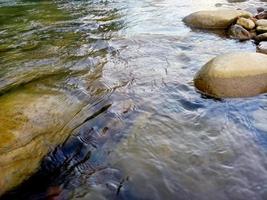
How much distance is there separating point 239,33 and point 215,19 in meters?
0.93

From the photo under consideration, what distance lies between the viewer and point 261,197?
3002 millimetres

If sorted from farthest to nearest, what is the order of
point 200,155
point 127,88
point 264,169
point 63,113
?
point 127,88
point 63,113
point 200,155
point 264,169

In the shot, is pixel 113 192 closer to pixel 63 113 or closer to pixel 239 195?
pixel 239 195

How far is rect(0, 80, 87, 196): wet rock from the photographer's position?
3.35 meters

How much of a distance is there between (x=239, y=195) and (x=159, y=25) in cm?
626

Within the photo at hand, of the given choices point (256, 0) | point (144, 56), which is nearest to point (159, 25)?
point (144, 56)

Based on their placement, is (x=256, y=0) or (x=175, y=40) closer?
(x=175, y=40)

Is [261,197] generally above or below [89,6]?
above

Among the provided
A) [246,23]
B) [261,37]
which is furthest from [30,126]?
[246,23]

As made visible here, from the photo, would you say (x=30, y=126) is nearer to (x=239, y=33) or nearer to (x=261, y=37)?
(x=261, y=37)

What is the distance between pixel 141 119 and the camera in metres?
4.26

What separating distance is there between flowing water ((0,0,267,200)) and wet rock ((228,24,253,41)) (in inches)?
11.1

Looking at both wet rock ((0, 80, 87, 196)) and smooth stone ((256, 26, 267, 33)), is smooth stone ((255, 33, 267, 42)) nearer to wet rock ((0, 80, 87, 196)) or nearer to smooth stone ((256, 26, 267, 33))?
smooth stone ((256, 26, 267, 33))

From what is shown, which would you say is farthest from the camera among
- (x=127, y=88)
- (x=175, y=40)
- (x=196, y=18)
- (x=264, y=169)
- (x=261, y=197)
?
(x=196, y=18)
